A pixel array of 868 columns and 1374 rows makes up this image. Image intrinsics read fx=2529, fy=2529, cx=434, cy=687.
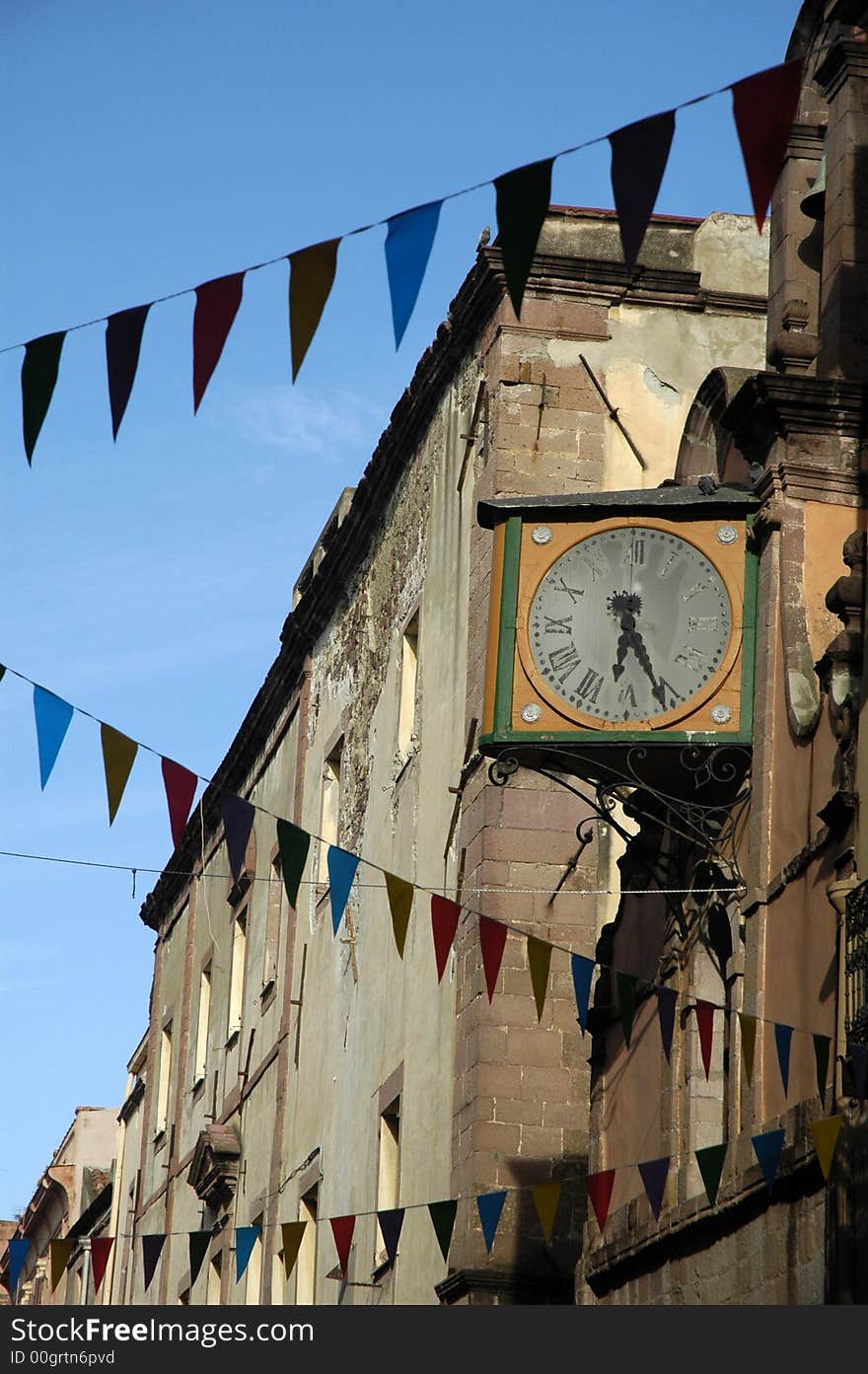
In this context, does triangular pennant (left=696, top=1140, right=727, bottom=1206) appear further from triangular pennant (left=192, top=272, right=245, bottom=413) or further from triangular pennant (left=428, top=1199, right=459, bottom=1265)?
triangular pennant (left=192, top=272, right=245, bottom=413)

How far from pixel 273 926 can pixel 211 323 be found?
1645 cm

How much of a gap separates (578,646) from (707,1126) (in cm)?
251

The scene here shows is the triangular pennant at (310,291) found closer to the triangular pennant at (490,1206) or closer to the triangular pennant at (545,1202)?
the triangular pennant at (545,1202)

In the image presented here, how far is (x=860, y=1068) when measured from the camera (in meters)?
10.3

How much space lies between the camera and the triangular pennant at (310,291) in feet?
30.4

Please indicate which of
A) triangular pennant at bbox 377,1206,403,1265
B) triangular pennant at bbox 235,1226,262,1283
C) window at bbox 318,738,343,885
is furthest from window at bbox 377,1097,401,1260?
triangular pennant at bbox 377,1206,403,1265

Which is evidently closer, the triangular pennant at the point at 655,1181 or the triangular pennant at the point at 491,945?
the triangular pennant at the point at 491,945

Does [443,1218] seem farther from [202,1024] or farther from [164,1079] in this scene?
[164,1079]

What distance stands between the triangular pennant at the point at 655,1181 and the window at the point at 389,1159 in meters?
6.68

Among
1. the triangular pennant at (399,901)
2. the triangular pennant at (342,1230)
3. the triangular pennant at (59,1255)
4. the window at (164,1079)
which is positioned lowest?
the triangular pennant at (59,1255)

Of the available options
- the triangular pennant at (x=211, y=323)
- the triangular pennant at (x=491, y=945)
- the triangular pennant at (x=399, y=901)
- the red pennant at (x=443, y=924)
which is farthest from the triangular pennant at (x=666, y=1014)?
the triangular pennant at (x=211, y=323)

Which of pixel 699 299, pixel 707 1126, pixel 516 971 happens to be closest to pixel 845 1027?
pixel 707 1126

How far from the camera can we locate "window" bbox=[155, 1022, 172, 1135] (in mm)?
32062

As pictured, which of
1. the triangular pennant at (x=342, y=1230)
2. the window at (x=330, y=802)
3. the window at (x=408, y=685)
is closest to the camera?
the triangular pennant at (x=342, y=1230)
